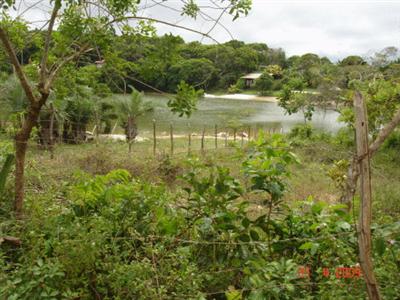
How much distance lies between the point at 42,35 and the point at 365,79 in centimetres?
707

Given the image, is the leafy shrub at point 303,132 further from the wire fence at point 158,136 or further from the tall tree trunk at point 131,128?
the tall tree trunk at point 131,128

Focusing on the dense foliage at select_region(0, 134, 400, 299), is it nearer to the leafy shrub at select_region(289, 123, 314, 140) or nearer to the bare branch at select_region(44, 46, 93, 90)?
the bare branch at select_region(44, 46, 93, 90)

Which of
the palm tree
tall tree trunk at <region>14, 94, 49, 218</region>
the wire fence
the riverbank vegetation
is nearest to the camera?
the riverbank vegetation

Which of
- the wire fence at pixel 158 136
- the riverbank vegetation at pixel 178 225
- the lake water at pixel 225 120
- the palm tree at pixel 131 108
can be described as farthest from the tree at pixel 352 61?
the riverbank vegetation at pixel 178 225

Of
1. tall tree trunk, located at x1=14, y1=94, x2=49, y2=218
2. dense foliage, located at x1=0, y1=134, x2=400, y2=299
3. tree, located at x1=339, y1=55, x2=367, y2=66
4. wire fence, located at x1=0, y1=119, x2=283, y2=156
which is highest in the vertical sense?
tree, located at x1=339, y1=55, x2=367, y2=66

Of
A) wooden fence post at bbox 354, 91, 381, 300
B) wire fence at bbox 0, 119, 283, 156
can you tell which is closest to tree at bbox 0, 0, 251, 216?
wooden fence post at bbox 354, 91, 381, 300

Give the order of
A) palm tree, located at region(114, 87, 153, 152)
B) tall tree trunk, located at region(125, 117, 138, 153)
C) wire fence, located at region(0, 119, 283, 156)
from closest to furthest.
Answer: wire fence, located at region(0, 119, 283, 156) → tall tree trunk, located at region(125, 117, 138, 153) → palm tree, located at region(114, 87, 153, 152)

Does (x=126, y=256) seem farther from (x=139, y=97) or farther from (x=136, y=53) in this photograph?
(x=139, y=97)

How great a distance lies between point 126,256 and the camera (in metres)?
1.97

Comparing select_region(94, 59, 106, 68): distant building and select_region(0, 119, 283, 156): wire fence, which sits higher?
select_region(94, 59, 106, 68): distant building

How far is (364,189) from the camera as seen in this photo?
135 cm

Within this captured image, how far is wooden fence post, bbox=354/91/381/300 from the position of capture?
1334 millimetres

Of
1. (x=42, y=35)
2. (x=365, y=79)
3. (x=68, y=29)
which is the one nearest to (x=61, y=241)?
(x=68, y=29)

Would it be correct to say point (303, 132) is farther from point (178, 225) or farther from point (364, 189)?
point (364, 189)
